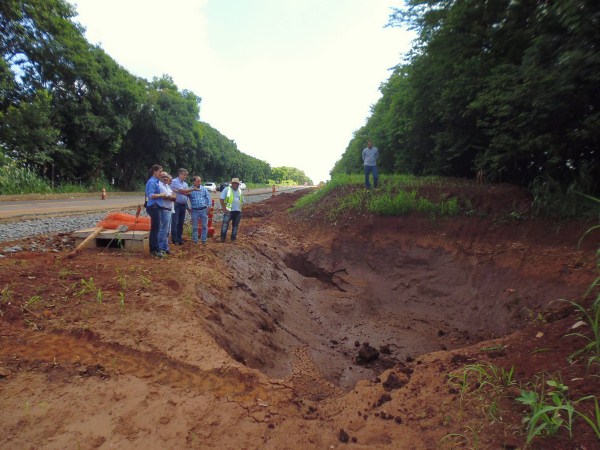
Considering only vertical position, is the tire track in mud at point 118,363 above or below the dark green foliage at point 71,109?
below

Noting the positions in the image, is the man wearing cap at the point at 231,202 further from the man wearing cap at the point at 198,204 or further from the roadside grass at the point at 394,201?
the roadside grass at the point at 394,201

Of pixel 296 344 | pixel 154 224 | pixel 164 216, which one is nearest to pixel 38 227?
pixel 154 224

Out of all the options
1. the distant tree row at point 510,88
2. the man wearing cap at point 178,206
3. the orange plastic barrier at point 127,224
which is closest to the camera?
the distant tree row at point 510,88

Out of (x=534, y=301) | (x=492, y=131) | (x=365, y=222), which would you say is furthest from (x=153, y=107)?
(x=534, y=301)

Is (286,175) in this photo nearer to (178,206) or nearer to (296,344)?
(178,206)

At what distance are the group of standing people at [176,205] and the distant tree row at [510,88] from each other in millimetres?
6002

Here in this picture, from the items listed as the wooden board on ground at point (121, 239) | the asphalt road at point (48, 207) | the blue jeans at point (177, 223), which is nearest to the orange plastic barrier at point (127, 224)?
the wooden board on ground at point (121, 239)

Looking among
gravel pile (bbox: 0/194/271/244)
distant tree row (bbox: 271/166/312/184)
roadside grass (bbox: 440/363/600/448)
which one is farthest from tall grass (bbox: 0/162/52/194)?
distant tree row (bbox: 271/166/312/184)

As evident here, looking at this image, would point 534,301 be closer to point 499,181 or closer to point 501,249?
point 501,249

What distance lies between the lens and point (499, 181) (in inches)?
406

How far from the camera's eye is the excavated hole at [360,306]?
500 cm

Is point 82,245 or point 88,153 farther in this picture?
point 88,153

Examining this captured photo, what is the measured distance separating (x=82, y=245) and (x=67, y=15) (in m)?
26.0

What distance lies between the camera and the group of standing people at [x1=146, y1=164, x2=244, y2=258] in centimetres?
611
